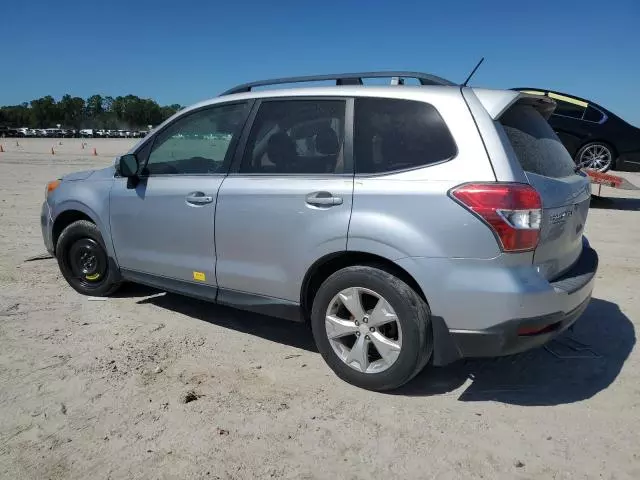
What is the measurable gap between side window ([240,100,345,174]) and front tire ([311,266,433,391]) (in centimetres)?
74

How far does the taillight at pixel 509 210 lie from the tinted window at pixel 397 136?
0.33 metres

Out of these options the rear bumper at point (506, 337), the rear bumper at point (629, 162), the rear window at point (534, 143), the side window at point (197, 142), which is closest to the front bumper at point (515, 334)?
the rear bumper at point (506, 337)

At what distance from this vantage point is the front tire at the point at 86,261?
499 cm

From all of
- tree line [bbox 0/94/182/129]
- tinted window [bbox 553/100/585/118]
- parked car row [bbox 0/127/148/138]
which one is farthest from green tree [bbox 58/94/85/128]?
tinted window [bbox 553/100/585/118]

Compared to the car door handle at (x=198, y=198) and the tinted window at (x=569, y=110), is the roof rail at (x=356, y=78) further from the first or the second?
the tinted window at (x=569, y=110)

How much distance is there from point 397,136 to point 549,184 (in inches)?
36.0

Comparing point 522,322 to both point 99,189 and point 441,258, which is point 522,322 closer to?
point 441,258

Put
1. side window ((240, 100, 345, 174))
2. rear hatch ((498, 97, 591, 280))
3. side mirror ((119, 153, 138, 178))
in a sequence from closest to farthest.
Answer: rear hatch ((498, 97, 591, 280))
side window ((240, 100, 345, 174))
side mirror ((119, 153, 138, 178))

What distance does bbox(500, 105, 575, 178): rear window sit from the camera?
3.14 m

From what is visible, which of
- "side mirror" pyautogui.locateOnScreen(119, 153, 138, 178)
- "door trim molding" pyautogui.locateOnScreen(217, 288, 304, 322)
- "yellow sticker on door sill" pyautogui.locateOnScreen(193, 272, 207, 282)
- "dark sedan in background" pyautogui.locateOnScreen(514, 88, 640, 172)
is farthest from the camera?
"dark sedan in background" pyautogui.locateOnScreen(514, 88, 640, 172)

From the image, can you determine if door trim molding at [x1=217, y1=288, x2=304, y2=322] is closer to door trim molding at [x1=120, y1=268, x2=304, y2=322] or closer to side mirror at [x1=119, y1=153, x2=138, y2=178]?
door trim molding at [x1=120, y1=268, x2=304, y2=322]

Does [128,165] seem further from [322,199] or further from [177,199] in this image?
[322,199]

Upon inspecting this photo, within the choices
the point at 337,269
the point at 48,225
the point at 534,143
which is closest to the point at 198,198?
the point at 337,269

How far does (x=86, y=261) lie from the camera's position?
5145 millimetres
